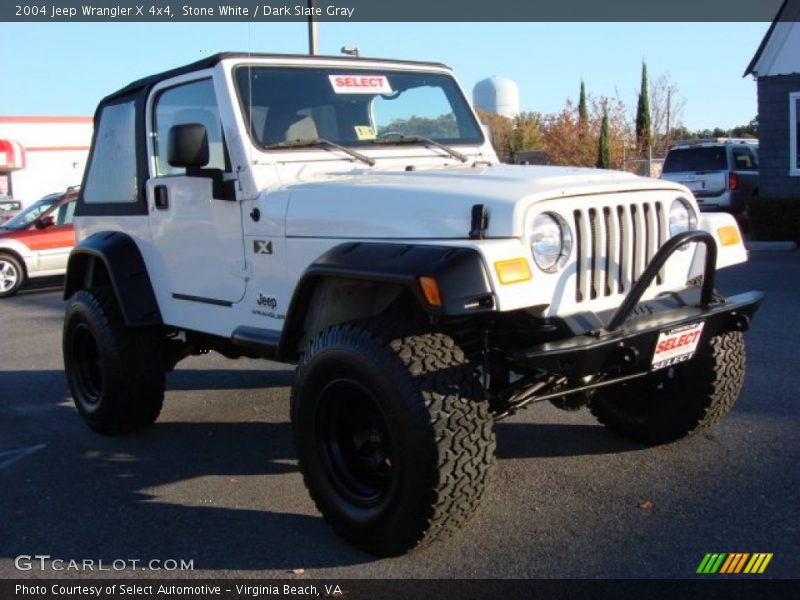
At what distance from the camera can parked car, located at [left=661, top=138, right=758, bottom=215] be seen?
55.2 ft

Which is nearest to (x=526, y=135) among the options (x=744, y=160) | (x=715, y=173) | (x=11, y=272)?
(x=744, y=160)

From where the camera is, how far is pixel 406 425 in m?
3.22

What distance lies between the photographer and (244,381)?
271 inches

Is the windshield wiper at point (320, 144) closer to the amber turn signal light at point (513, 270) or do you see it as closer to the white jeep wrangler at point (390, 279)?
the white jeep wrangler at point (390, 279)

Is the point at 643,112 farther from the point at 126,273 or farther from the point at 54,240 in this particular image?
the point at 126,273

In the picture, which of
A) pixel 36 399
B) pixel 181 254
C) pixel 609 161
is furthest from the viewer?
pixel 609 161

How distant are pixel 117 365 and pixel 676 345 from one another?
10.7 feet

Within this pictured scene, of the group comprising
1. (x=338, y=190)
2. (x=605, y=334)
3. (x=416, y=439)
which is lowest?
(x=416, y=439)

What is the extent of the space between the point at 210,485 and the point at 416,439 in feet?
5.75

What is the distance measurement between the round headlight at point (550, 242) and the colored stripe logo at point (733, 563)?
1299 mm

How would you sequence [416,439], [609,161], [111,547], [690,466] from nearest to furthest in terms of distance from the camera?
[416,439]
[111,547]
[690,466]
[609,161]

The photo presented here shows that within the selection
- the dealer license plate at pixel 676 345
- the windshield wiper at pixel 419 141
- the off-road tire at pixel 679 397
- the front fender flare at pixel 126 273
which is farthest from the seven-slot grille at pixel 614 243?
the front fender flare at pixel 126 273

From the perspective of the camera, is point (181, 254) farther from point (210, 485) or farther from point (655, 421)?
point (655, 421)

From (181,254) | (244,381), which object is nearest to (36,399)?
(244,381)
